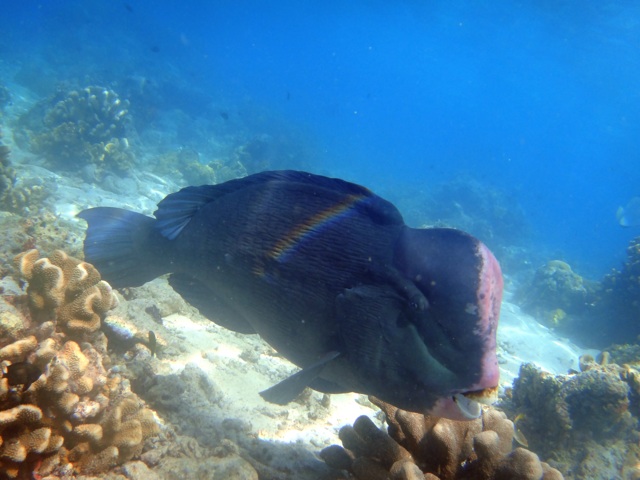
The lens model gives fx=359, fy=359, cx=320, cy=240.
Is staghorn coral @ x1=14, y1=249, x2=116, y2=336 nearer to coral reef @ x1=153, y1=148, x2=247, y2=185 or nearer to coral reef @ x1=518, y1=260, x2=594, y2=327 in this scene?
coral reef @ x1=153, y1=148, x2=247, y2=185

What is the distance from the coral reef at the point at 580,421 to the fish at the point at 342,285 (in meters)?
4.63

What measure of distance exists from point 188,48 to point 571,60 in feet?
168

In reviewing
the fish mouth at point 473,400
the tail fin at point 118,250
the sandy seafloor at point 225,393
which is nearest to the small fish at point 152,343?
the sandy seafloor at point 225,393

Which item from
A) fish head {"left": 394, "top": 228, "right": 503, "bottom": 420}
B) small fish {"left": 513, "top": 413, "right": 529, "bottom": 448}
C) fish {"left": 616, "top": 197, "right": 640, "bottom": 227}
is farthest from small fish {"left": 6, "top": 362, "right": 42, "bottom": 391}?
fish {"left": 616, "top": 197, "right": 640, "bottom": 227}

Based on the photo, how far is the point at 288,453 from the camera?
115 inches

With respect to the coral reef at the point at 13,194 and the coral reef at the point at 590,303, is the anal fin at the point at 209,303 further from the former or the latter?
the coral reef at the point at 590,303

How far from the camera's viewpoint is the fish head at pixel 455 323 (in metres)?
1.61

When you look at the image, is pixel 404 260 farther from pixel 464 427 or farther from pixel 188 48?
pixel 188 48

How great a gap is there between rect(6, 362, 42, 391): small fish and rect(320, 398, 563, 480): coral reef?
1926 mm

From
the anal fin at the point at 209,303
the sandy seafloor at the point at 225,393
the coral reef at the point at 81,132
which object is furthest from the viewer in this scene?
the coral reef at the point at 81,132

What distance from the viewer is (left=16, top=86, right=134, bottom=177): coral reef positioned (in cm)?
1220

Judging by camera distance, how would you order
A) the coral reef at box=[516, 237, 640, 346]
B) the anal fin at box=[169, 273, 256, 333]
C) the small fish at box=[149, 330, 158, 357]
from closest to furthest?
the anal fin at box=[169, 273, 256, 333]
the small fish at box=[149, 330, 158, 357]
the coral reef at box=[516, 237, 640, 346]

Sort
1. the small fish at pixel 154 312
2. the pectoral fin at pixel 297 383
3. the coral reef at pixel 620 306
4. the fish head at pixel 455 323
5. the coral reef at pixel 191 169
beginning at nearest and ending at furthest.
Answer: the fish head at pixel 455 323 → the pectoral fin at pixel 297 383 → the small fish at pixel 154 312 → the coral reef at pixel 620 306 → the coral reef at pixel 191 169

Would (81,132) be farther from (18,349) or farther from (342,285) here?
(342,285)
